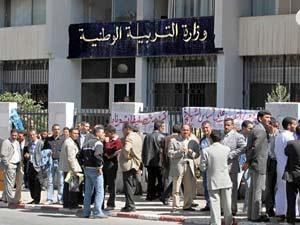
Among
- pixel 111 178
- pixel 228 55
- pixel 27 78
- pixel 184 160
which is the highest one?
pixel 228 55

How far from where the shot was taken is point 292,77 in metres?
26.5

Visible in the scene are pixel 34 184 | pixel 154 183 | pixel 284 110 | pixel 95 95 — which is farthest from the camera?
pixel 95 95

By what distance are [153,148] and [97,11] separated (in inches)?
633

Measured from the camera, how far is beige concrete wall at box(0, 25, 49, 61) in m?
A: 33.5

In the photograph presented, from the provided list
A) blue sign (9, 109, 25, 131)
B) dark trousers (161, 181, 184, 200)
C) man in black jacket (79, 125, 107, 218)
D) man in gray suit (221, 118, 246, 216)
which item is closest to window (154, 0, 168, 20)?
blue sign (9, 109, 25, 131)

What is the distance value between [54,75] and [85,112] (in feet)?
33.8

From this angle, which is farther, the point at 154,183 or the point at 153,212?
the point at 154,183

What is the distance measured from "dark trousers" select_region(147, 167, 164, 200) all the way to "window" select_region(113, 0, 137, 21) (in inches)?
522

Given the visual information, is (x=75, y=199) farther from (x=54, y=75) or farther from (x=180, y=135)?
(x=54, y=75)

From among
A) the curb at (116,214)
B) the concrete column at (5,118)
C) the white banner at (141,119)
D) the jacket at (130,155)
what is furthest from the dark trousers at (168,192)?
the concrete column at (5,118)

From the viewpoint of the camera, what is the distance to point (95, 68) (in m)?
32.6

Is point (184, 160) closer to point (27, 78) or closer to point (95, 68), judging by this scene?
point (95, 68)

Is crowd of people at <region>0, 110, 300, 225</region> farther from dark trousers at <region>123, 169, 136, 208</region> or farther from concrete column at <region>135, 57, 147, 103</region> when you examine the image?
concrete column at <region>135, 57, 147, 103</region>

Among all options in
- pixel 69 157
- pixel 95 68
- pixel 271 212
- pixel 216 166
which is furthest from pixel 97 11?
pixel 216 166
